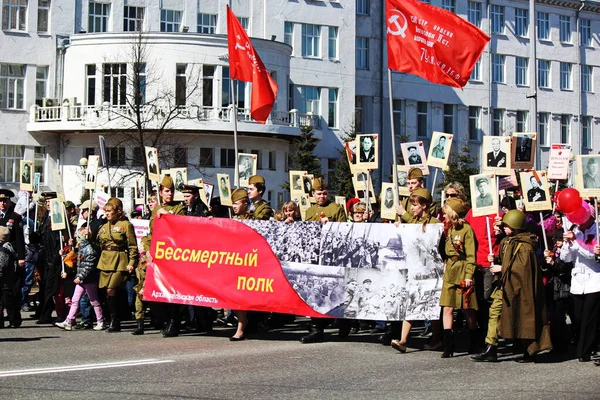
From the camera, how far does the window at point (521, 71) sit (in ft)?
215

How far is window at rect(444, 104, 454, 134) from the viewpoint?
204ft

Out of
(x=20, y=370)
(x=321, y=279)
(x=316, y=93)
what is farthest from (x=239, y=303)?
(x=316, y=93)

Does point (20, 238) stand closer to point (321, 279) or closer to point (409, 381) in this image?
point (321, 279)

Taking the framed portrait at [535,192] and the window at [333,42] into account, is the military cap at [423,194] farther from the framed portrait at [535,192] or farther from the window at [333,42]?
the window at [333,42]

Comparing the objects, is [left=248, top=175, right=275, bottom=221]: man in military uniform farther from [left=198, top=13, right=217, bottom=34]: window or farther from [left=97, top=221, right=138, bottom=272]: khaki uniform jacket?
[left=198, top=13, right=217, bottom=34]: window

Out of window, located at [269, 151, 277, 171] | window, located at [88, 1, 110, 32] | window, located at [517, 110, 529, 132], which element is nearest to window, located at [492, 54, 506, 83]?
window, located at [517, 110, 529, 132]

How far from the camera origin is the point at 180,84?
48.0 meters

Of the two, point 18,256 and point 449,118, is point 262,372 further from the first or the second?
point 449,118

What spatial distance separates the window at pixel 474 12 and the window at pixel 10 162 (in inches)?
1067

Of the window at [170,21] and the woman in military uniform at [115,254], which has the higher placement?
the window at [170,21]

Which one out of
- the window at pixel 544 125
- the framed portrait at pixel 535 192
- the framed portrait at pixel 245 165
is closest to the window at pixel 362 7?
the window at pixel 544 125

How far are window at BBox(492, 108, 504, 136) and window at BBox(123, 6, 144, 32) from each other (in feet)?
77.7

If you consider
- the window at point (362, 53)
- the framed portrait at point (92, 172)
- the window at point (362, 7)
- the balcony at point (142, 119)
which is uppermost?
the window at point (362, 7)

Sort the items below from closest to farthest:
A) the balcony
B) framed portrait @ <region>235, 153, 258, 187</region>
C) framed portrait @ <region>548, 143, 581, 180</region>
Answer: framed portrait @ <region>548, 143, 581, 180</region>, framed portrait @ <region>235, 153, 258, 187</region>, the balcony
